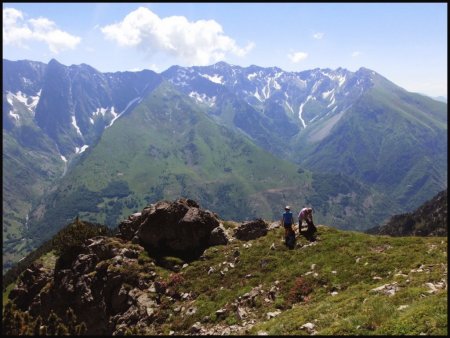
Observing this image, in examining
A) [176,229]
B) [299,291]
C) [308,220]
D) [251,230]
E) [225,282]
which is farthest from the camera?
[176,229]

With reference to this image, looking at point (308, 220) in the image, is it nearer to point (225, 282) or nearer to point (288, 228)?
point (288, 228)

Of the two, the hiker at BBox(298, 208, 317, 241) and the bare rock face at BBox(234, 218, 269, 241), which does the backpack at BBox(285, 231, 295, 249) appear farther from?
the bare rock face at BBox(234, 218, 269, 241)

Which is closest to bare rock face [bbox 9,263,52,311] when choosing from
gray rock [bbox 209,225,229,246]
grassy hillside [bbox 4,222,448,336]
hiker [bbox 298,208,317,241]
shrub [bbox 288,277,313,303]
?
grassy hillside [bbox 4,222,448,336]

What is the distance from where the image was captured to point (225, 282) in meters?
39.8

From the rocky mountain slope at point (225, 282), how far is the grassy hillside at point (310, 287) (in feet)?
0.33

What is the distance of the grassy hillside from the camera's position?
2367cm

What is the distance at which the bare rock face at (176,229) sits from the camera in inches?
1977

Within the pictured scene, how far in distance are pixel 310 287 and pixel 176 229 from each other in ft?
69.4

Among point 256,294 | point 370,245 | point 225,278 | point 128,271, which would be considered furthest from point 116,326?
point 370,245

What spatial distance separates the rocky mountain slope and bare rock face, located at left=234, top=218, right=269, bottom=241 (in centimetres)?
14

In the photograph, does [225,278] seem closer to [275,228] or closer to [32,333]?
[275,228]

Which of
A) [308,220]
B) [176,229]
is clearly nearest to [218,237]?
[176,229]

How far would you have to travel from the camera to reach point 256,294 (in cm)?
3578

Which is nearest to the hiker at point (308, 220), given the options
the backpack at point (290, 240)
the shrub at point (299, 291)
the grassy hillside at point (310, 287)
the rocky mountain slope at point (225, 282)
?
the grassy hillside at point (310, 287)
